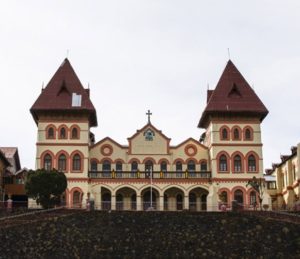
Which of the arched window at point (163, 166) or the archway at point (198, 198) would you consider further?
the arched window at point (163, 166)

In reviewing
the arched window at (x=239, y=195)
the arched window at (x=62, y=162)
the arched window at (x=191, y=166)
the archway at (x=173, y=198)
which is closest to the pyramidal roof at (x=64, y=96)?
the arched window at (x=62, y=162)

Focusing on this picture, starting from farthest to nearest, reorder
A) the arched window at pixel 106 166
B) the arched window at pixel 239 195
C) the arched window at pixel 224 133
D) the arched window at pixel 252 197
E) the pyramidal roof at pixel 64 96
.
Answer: the arched window at pixel 106 166 → the arched window at pixel 224 133 → the pyramidal roof at pixel 64 96 → the arched window at pixel 239 195 → the arched window at pixel 252 197

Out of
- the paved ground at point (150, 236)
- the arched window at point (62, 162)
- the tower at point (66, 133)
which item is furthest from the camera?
the arched window at point (62, 162)

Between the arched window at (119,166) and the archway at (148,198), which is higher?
the arched window at (119,166)

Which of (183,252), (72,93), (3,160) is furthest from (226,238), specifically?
(3,160)

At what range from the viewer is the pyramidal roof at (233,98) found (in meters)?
75.2

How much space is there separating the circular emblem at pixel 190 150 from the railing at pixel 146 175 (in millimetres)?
3190

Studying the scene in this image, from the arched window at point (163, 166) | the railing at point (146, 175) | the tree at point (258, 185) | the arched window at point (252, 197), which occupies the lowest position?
the arched window at point (252, 197)

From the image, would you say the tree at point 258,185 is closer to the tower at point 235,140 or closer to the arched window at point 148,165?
the tower at point 235,140

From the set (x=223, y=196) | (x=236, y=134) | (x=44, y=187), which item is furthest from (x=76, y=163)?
(x=236, y=134)

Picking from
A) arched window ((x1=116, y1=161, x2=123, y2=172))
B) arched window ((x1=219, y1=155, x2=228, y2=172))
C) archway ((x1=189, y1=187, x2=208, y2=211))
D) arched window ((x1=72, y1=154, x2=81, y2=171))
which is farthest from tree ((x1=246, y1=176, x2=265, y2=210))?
arched window ((x1=72, y1=154, x2=81, y2=171))

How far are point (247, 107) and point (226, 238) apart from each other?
24.1m

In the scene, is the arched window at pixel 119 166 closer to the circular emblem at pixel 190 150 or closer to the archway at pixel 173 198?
the archway at pixel 173 198

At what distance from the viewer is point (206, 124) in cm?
7950
